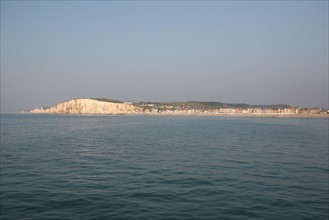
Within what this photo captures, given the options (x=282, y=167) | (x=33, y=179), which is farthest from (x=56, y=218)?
(x=282, y=167)

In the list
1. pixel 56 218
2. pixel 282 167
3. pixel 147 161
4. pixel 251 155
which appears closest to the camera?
pixel 56 218

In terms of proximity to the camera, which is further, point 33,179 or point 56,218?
point 33,179

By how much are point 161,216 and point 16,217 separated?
23.6 feet

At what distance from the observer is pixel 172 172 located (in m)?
26.4

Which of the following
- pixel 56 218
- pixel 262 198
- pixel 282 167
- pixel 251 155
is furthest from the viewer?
pixel 251 155

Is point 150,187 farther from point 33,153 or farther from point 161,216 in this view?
point 33,153

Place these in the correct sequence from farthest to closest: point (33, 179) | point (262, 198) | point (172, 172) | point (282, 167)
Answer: point (282, 167)
point (172, 172)
point (33, 179)
point (262, 198)

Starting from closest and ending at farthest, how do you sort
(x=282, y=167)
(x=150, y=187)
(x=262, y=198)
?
(x=262, y=198), (x=150, y=187), (x=282, y=167)

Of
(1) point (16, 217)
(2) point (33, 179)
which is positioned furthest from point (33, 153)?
(1) point (16, 217)

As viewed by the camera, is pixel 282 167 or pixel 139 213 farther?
pixel 282 167

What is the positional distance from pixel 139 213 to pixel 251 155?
79.8ft

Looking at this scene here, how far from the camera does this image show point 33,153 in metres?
38.2

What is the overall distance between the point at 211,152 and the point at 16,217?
27.5 m

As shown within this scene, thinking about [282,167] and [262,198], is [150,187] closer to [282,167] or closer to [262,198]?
[262,198]
